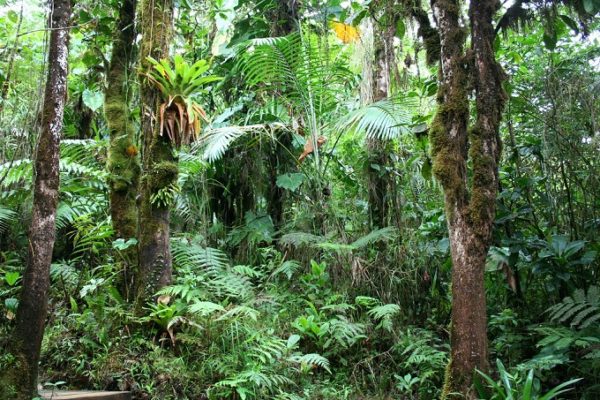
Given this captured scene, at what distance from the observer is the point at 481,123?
Result: 3.74 m

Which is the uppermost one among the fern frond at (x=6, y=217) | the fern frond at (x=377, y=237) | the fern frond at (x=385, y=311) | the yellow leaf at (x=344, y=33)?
the yellow leaf at (x=344, y=33)

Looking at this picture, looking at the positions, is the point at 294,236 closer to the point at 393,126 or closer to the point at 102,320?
the point at 393,126

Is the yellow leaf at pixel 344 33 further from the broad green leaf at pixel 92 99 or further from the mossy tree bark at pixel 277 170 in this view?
the broad green leaf at pixel 92 99

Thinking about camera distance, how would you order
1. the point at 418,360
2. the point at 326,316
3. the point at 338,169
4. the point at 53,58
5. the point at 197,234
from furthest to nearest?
the point at 338,169, the point at 197,234, the point at 326,316, the point at 418,360, the point at 53,58

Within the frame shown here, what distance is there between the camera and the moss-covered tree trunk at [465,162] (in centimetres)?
334

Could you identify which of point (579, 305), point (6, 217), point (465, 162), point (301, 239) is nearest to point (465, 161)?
point (465, 162)

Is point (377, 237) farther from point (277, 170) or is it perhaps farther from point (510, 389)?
point (510, 389)

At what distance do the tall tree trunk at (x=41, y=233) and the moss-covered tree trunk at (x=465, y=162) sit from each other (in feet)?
8.87

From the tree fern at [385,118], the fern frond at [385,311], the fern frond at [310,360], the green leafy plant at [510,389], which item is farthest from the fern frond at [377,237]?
the green leafy plant at [510,389]

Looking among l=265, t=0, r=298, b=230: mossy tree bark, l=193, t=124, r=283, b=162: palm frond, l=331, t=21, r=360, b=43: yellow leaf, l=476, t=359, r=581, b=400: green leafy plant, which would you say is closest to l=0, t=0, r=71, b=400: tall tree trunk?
l=193, t=124, r=283, b=162: palm frond

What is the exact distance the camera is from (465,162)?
378 cm

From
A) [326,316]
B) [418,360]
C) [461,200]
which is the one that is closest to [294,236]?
[326,316]

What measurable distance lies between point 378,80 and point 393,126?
190cm

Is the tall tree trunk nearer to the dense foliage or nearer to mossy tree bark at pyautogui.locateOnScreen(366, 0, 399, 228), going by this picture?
the dense foliage
